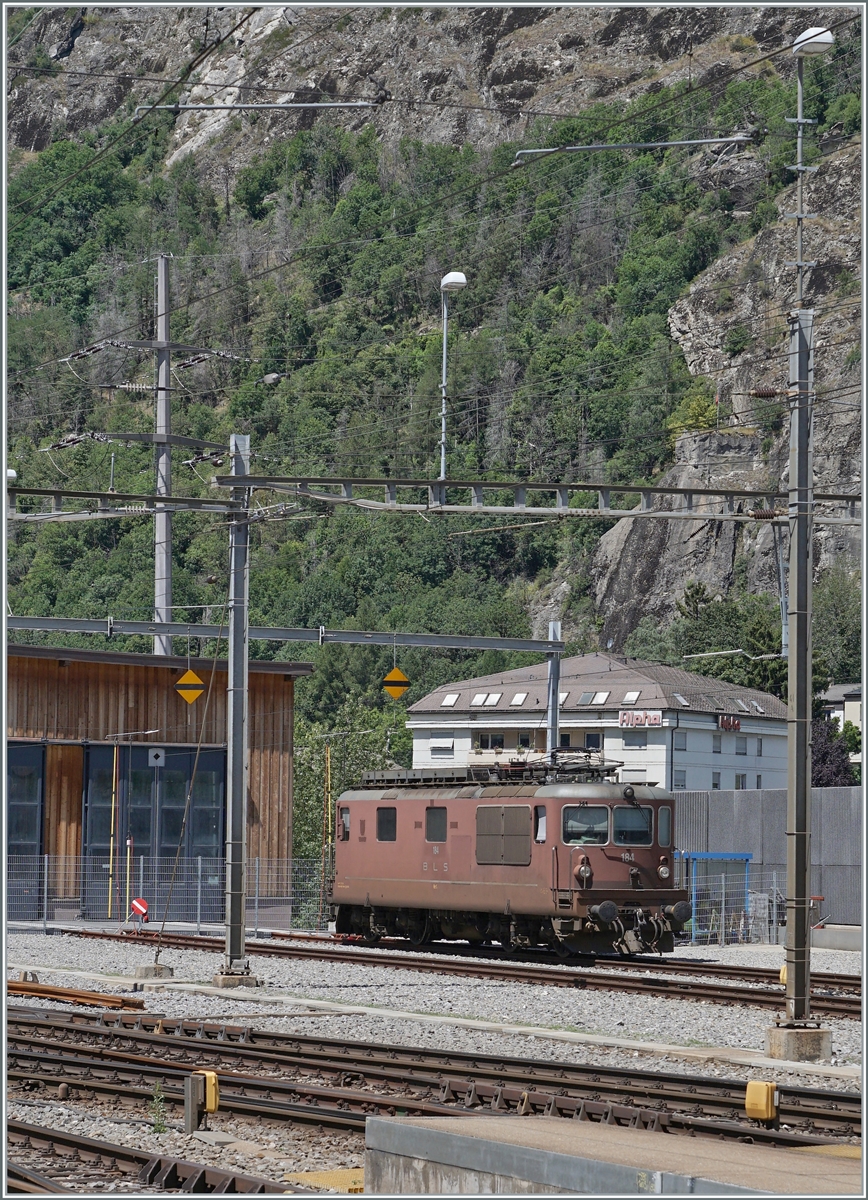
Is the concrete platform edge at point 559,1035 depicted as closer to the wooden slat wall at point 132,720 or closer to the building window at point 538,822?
the building window at point 538,822

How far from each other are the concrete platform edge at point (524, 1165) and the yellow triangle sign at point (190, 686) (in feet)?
83.6

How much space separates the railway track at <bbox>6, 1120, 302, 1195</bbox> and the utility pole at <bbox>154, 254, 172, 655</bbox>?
27.6 m

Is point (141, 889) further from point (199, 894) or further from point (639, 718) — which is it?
point (639, 718)

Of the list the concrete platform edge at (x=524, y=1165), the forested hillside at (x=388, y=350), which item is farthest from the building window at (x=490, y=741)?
the concrete platform edge at (x=524, y=1165)

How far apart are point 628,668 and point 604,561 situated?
44.9 metres

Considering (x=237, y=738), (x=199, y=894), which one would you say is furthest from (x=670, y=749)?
(x=237, y=738)

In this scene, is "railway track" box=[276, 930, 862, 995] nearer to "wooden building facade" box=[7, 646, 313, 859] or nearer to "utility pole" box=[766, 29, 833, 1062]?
"wooden building facade" box=[7, 646, 313, 859]

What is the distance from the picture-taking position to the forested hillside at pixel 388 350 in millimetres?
115562

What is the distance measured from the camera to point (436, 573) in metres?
124

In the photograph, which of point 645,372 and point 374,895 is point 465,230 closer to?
point 645,372

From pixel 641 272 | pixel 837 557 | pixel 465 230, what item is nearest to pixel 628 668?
pixel 837 557

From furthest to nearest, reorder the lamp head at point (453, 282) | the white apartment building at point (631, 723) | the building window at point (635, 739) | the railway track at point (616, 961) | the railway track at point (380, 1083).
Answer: the building window at point (635, 739), the white apartment building at point (631, 723), the lamp head at point (453, 282), the railway track at point (616, 961), the railway track at point (380, 1083)

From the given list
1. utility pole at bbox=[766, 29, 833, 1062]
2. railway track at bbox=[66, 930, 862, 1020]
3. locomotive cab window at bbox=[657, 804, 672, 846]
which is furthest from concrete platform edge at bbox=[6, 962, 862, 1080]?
locomotive cab window at bbox=[657, 804, 672, 846]

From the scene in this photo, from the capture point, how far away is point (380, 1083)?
14539 mm
